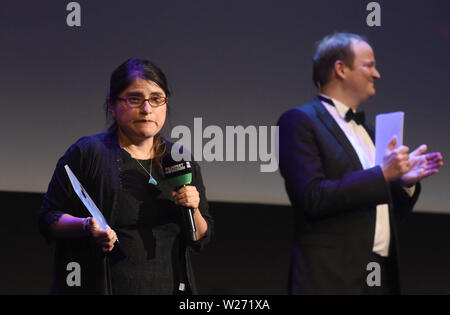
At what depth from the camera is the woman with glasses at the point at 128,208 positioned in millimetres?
2053

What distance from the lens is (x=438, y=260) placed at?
370cm

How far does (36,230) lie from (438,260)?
2.77m

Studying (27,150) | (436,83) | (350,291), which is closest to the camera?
(350,291)

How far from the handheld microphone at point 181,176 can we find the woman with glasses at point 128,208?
30 millimetres

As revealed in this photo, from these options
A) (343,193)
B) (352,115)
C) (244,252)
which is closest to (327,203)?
(343,193)

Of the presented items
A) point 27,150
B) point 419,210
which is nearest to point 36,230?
point 27,150

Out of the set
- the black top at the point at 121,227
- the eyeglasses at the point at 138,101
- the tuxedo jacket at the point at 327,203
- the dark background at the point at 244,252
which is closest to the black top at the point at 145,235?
the black top at the point at 121,227

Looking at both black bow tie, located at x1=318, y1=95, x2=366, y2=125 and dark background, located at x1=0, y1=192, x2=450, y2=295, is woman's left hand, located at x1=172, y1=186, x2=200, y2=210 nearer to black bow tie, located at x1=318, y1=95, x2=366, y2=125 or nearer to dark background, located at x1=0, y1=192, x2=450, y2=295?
black bow tie, located at x1=318, y1=95, x2=366, y2=125

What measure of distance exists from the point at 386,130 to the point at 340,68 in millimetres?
371

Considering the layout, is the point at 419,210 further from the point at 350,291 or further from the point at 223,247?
the point at 350,291

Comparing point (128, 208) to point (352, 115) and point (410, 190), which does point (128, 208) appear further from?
point (410, 190)

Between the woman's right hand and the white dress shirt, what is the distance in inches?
38.7

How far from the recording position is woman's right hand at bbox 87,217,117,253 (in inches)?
74.7

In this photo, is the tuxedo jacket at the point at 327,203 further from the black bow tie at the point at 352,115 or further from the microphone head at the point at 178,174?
the microphone head at the point at 178,174
